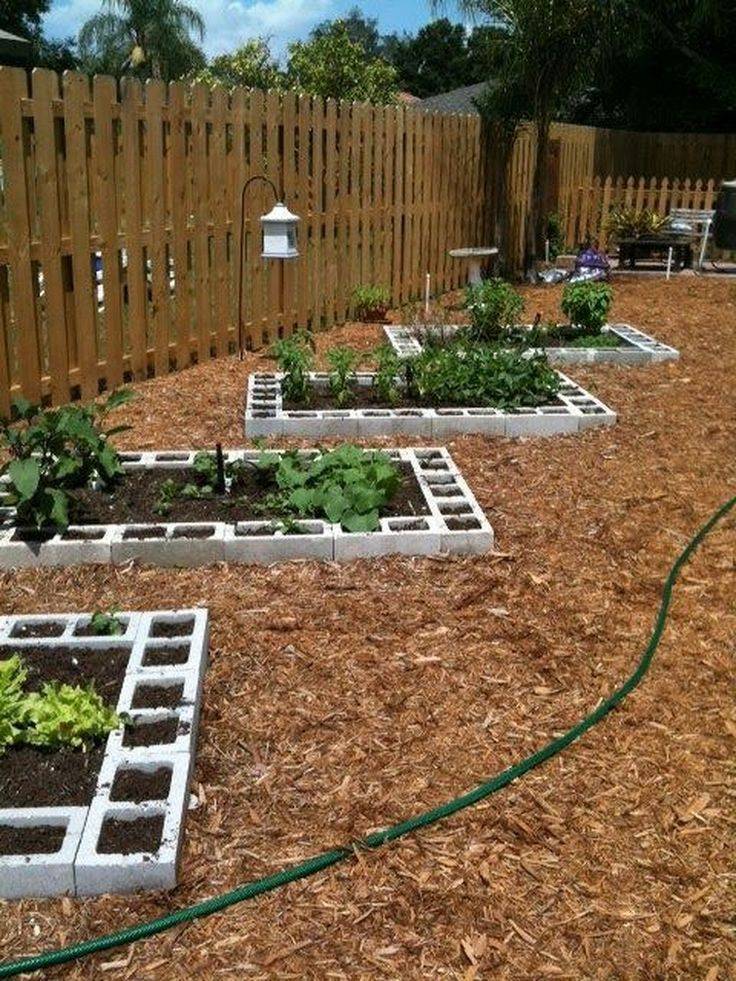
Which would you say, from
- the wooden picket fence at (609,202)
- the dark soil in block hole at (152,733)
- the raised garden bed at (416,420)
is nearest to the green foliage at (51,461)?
the raised garden bed at (416,420)

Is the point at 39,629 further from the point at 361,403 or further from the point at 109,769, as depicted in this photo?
the point at 361,403

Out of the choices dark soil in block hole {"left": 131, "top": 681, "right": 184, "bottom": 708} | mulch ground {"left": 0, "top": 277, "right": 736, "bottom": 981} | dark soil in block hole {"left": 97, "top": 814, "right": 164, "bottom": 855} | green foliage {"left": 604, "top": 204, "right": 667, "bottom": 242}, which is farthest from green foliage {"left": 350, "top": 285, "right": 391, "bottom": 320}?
dark soil in block hole {"left": 97, "top": 814, "right": 164, "bottom": 855}

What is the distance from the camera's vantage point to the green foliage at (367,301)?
9336 mm

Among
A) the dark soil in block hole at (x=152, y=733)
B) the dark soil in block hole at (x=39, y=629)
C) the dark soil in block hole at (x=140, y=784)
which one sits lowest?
the dark soil in block hole at (x=140, y=784)

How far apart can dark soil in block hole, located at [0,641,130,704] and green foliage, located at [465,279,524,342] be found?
→ 5208 mm

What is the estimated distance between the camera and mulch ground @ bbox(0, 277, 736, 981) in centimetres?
221

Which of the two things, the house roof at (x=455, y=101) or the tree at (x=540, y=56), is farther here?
the house roof at (x=455, y=101)

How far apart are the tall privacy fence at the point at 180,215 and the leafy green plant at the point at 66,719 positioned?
354 cm

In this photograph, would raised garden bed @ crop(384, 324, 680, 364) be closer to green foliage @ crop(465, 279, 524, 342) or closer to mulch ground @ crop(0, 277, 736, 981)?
green foliage @ crop(465, 279, 524, 342)

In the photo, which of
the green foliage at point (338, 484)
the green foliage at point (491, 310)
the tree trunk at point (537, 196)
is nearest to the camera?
the green foliage at point (338, 484)

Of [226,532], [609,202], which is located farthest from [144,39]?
[226,532]

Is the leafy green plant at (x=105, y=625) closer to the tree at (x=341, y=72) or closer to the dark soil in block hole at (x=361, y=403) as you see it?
the dark soil in block hole at (x=361, y=403)

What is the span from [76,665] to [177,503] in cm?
148

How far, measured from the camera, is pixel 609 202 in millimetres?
15164
